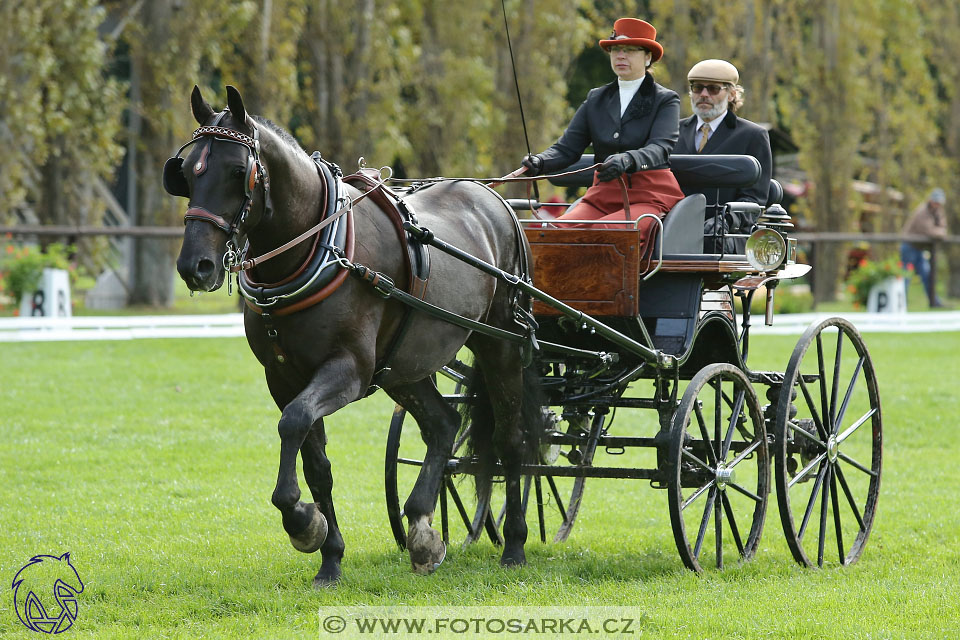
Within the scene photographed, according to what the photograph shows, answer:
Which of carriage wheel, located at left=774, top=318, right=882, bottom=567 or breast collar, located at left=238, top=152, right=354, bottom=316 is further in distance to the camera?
carriage wheel, located at left=774, top=318, right=882, bottom=567

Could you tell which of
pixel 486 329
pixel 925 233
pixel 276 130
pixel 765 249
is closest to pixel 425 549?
pixel 486 329

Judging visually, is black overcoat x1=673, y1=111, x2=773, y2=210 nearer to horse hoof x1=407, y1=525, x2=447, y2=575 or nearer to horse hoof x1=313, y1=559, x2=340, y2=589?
horse hoof x1=407, y1=525, x2=447, y2=575

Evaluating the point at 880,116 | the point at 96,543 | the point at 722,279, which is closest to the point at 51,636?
the point at 96,543

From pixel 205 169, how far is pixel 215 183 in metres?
0.06

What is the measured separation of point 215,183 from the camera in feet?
13.3

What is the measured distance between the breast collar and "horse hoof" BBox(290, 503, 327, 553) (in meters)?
0.74

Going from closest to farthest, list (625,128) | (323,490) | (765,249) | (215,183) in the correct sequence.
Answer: (215,183)
(323,490)
(765,249)
(625,128)

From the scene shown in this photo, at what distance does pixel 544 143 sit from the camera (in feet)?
62.5

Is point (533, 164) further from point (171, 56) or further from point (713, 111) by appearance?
point (171, 56)

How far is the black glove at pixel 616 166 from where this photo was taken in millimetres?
5312

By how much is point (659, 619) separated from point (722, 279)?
1.89 m

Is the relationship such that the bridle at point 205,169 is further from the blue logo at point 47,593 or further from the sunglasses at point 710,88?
the sunglasses at point 710,88

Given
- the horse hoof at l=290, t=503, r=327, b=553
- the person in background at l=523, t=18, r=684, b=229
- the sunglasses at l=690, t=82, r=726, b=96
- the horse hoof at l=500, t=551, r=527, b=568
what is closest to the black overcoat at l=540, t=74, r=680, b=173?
the person in background at l=523, t=18, r=684, b=229

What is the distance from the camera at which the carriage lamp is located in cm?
552
